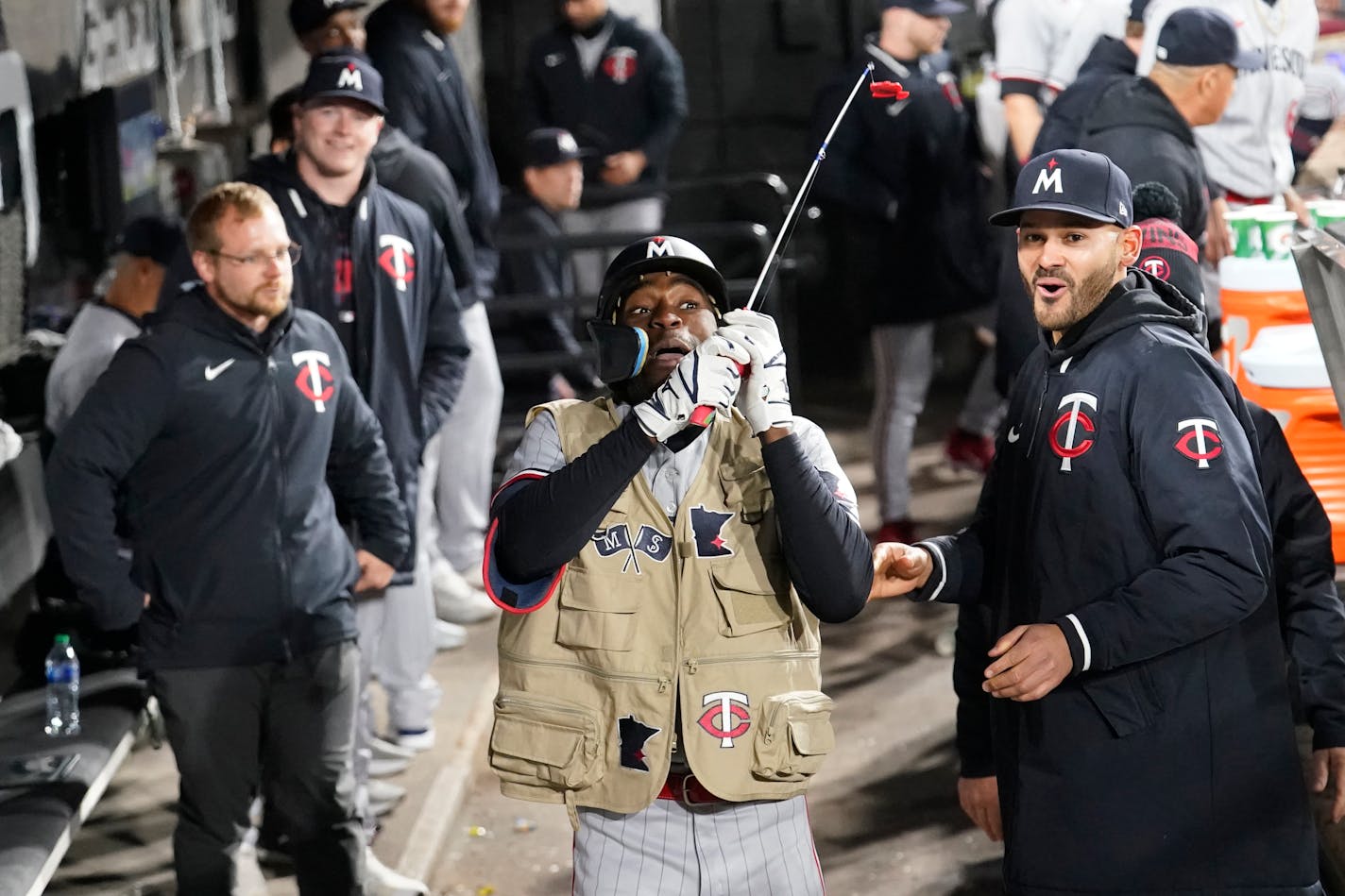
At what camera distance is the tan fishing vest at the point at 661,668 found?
3.26 m

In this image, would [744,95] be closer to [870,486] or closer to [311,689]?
[870,486]

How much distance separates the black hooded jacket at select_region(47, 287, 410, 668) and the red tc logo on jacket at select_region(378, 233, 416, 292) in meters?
0.70

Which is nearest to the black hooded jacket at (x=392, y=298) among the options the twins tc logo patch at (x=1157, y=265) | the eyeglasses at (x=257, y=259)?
the eyeglasses at (x=257, y=259)

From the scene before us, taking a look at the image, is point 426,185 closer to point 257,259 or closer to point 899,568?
point 257,259

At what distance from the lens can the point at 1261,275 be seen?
5914mm

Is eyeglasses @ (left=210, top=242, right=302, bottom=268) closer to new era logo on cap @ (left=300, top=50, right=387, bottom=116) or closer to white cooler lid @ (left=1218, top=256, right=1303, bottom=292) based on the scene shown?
new era logo on cap @ (left=300, top=50, right=387, bottom=116)

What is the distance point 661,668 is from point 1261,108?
4562 millimetres

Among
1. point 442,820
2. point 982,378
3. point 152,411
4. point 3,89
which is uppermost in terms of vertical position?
point 3,89

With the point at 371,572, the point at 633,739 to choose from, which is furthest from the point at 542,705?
the point at 371,572

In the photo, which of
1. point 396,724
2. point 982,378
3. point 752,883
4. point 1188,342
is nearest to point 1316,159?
point 982,378

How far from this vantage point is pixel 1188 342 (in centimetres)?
345

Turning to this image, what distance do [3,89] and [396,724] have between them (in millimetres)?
2494

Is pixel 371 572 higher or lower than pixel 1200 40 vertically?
lower

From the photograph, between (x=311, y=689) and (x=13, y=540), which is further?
(x=13, y=540)
